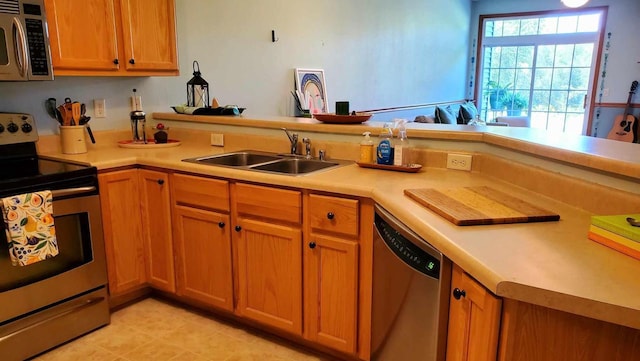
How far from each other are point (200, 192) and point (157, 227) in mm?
447

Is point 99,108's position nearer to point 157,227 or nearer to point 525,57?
point 157,227

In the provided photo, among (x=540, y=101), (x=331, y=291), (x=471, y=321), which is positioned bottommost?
(x=331, y=291)

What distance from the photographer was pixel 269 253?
7.13ft

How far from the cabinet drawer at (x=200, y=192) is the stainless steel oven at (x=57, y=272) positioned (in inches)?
15.8

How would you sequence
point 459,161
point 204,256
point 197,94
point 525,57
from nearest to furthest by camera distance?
point 459,161 < point 204,256 < point 197,94 < point 525,57

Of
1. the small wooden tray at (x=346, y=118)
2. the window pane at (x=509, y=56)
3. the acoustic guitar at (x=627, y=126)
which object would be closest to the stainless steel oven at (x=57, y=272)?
the small wooden tray at (x=346, y=118)

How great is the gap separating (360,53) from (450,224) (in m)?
4.17

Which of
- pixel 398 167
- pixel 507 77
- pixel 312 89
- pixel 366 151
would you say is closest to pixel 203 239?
pixel 366 151

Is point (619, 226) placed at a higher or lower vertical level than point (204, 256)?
higher

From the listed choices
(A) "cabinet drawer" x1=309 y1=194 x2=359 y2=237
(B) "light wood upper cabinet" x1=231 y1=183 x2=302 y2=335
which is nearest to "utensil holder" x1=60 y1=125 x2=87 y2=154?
(B) "light wood upper cabinet" x1=231 y1=183 x2=302 y2=335

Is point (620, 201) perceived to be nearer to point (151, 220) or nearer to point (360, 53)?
point (151, 220)

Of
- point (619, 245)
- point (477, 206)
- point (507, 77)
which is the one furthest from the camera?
point (507, 77)

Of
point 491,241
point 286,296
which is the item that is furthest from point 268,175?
point 491,241

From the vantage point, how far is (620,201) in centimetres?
137
